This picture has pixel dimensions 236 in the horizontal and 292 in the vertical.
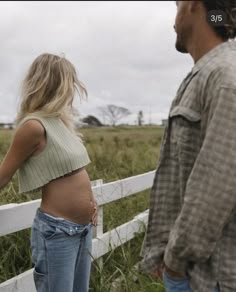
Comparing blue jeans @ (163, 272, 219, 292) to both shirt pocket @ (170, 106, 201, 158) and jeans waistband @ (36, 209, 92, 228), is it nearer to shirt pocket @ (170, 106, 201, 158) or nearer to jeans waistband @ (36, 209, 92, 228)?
shirt pocket @ (170, 106, 201, 158)

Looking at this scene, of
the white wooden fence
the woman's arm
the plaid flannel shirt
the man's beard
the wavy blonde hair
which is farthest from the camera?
the white wooden fence

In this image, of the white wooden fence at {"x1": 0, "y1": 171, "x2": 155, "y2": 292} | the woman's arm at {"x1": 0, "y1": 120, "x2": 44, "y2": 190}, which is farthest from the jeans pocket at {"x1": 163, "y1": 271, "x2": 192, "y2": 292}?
the white wooden fence at {"x1": 0, "y1": 171, "x2": 155, "y2": 292}

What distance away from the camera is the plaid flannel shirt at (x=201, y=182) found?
1.73m

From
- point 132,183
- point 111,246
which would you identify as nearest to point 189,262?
point 111,246

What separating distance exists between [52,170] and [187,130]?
1223mm

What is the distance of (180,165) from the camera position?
6.19 feet

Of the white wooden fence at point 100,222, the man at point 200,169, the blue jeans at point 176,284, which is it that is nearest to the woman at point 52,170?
the white wooden fence at point 100,222

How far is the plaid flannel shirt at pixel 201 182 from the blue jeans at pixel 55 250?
39.9 inches

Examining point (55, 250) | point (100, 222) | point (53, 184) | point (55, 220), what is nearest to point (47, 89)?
point (53, 184)

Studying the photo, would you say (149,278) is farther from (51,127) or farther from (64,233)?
(51,127)

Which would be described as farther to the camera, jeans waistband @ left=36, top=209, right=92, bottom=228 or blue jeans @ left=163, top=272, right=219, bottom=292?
jeans waistband @ left=36, top=209, right=92, bottom=228

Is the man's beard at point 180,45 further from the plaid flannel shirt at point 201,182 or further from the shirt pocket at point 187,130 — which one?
the shirt pocket at point 187,130

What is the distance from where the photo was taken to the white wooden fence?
338 cm

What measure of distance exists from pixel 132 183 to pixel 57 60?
297 centimetres
